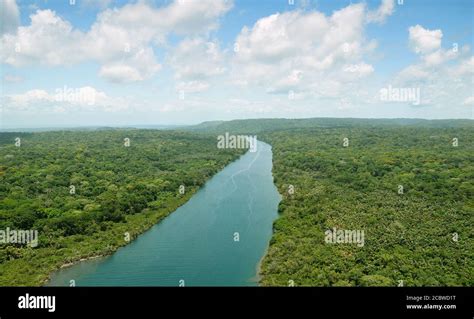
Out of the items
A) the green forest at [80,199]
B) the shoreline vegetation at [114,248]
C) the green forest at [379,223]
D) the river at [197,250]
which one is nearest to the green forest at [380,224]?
the green forest at [379,223]

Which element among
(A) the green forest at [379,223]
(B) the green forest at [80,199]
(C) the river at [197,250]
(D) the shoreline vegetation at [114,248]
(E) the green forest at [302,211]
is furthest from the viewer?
(B) the green forest at [80,199]

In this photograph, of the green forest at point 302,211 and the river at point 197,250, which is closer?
the green forest at point 302,211

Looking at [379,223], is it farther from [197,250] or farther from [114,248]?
[114,248]

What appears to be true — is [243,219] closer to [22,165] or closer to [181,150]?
[22,165]

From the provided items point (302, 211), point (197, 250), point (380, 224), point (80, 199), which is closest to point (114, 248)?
point (197, 250)

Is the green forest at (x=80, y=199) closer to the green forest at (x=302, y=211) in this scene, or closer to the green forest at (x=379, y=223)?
the green forest at (x=302, y=211)

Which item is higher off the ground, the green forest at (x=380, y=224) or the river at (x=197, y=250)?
the green forest at (x=380, y=224)
